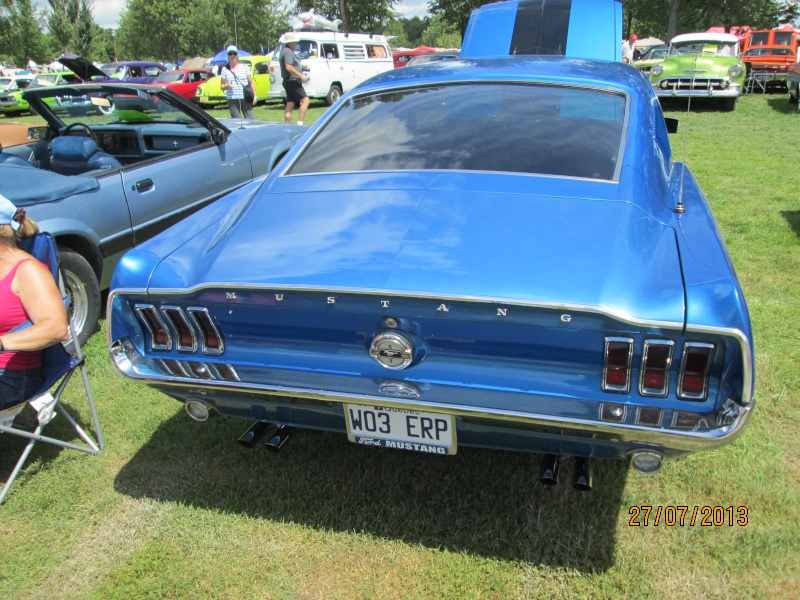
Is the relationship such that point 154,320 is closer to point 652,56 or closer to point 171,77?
point 652,56

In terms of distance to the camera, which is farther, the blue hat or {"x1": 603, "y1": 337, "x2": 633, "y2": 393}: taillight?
the blue hat

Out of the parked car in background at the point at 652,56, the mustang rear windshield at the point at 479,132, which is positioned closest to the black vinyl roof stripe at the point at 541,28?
the mustang rear windshield at the point at 479,132

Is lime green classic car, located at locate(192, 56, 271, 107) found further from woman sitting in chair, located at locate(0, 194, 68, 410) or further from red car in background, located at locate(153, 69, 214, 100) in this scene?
woman sitting in chair, located at locate(0, 194, 68, 410)

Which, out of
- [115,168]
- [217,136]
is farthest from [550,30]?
[115,168]

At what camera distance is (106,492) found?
2723 millimetres

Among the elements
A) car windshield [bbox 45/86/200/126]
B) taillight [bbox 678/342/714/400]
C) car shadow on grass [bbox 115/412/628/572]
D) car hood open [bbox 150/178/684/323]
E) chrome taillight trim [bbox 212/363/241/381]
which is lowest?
car shadow on grass [bbox 115/412/628/572]

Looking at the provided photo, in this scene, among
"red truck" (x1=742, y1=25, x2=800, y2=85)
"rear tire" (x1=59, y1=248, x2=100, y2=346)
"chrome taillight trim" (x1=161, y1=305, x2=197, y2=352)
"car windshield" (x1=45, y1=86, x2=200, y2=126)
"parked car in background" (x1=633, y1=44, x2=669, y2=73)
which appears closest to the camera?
"chrome taillight trim" (x1=161, y1=305, x2=197, y2=352)

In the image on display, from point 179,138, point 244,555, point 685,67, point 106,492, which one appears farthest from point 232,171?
point 685,67

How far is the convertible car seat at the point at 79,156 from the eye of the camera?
4543 millimetres

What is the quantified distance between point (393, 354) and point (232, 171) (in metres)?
3.67

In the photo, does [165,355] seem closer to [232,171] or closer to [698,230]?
[698,230]

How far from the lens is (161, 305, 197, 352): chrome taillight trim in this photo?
7.45ft

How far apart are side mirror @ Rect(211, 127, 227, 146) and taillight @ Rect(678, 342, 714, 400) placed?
426 cm

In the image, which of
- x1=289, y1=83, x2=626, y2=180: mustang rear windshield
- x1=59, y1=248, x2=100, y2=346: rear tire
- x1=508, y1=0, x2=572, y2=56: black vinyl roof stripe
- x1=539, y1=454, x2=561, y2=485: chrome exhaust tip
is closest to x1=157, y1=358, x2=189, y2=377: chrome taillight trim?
x1=289, y1=83, x2=626, y2=180: mustang rear windshield
